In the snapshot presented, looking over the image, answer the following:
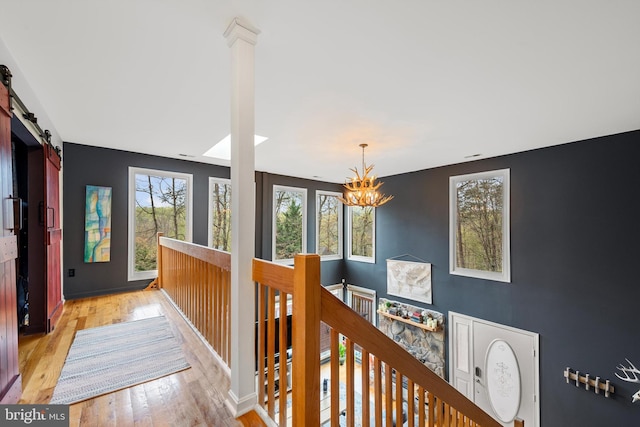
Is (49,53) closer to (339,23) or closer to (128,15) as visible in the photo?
(128,15)

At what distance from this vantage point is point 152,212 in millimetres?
4566

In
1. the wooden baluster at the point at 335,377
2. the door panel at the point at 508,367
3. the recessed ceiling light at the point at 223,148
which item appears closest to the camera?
the wooden baluster at the point at 335,377

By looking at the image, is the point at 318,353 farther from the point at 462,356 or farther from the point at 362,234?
the point at 362,234

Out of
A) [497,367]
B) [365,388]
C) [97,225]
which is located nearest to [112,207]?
[97,225]

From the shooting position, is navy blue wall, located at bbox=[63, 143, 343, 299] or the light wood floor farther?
navy blue wall, located at bbox=[63, 143, 343, 299]

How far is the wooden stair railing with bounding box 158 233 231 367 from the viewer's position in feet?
6.06

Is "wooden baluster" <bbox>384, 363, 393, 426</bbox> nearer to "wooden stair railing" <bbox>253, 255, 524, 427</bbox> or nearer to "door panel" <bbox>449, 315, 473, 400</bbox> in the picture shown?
"wooden stair railing" <bbox>253, 255, 524, 427</bbox>

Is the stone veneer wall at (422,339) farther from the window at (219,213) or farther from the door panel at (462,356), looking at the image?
the window at (219,213)

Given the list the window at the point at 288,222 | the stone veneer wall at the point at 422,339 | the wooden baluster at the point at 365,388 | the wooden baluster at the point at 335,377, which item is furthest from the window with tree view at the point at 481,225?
the wooden baluster at the point at 335,377

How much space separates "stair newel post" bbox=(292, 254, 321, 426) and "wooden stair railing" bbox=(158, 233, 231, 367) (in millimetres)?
864

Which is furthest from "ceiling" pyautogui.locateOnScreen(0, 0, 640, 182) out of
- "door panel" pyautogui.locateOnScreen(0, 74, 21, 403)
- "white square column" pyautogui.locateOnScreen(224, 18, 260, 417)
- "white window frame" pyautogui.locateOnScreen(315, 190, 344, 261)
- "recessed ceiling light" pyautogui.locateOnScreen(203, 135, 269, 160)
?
"white window frame" pyautogui.locateOnScreen(315, 190, 344, 261)

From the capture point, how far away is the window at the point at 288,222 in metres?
6.36

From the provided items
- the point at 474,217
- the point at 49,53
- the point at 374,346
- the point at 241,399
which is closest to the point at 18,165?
the point at 49,53

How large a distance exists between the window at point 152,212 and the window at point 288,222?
6.76ft
